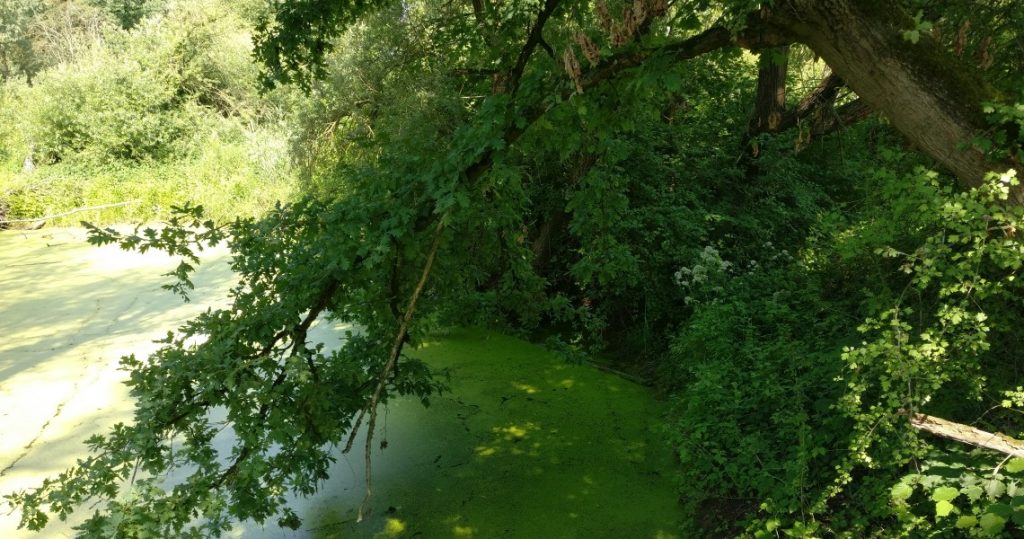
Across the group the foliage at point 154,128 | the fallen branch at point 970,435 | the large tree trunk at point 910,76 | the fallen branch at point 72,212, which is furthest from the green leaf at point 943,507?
the fallen branch at point 72,212

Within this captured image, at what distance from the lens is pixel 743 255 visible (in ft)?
16.1

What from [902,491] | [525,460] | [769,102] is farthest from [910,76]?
[769,102]

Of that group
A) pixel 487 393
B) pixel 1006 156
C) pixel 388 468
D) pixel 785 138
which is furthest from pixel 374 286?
pixel 785 138

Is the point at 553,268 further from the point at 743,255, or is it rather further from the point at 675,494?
the point at 675,494

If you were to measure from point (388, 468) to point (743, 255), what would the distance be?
273 centimetres

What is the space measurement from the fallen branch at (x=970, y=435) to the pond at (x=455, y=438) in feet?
3.92

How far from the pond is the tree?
0.58 metres

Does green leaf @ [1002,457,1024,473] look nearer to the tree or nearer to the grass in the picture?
the tree

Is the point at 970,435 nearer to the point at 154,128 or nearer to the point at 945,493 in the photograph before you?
the point at 945,493

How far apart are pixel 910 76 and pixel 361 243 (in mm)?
1876

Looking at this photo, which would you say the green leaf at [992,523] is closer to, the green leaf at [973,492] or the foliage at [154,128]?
the green leaf at [973,492]

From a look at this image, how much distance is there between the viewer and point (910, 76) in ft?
7.14

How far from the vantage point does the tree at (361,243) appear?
2.20 metres

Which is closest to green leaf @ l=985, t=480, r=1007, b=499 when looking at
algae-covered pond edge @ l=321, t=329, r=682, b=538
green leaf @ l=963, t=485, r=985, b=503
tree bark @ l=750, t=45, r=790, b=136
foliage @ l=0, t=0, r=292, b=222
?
green leaf @ l=963, t=485, r=985, b=503
